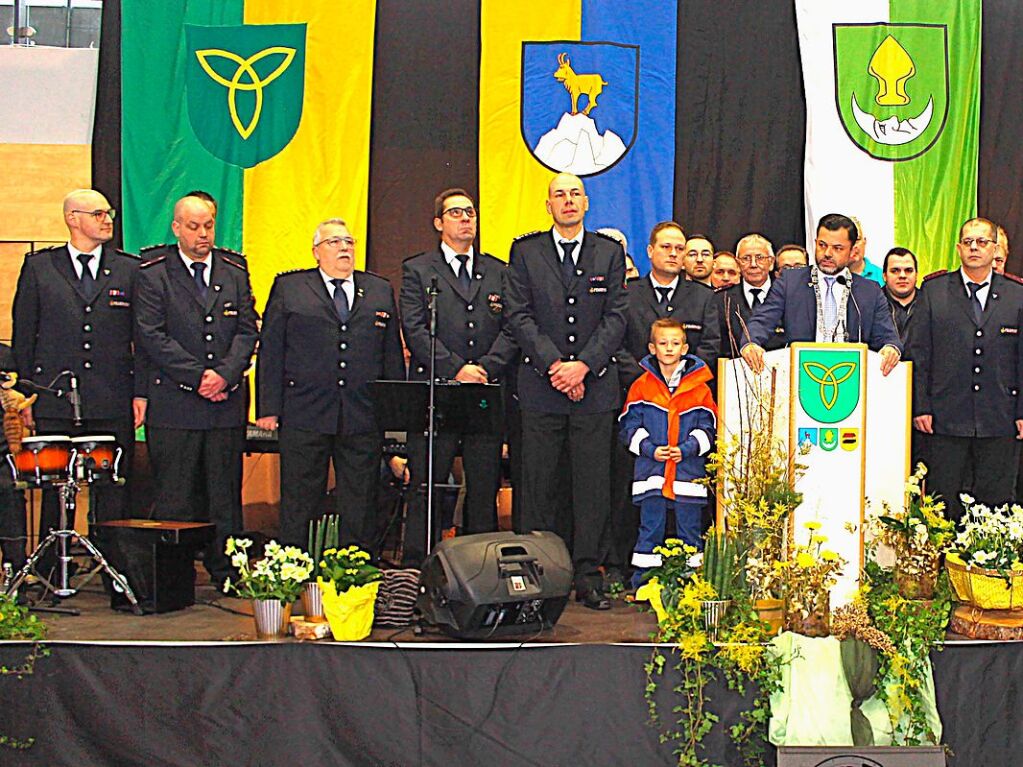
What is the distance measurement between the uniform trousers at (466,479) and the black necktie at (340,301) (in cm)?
64

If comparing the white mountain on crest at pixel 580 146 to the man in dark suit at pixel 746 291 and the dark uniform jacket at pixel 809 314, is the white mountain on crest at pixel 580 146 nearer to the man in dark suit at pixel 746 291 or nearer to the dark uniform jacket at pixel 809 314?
the man in dark suit at pixel 746 291

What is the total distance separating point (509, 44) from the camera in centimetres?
725

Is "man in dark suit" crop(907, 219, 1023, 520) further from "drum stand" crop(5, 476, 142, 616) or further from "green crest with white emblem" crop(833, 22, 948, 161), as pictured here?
"drum stand" crop(5, 476, 142, 616)

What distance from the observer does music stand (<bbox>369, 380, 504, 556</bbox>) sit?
16.0 ft

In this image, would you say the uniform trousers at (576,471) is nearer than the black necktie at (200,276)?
Yes

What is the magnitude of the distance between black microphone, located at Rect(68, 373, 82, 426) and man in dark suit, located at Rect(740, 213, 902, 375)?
114 inches

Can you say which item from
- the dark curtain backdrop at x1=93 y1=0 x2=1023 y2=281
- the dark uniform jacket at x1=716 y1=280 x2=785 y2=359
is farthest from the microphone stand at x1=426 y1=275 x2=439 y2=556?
the dark curtain backdrop at x1=93 y1=0 x2=1023 y2=281

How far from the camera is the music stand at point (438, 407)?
487 cm

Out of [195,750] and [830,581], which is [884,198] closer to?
[830,581]

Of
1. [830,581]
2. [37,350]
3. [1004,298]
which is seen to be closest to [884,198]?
[1004,298]

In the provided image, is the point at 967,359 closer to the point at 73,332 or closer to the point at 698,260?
the point at 698,260

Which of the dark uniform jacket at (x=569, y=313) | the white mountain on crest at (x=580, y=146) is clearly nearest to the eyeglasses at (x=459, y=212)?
the dark uniform jacket at (x=569, y=313)

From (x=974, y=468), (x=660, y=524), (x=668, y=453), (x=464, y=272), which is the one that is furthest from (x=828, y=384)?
(x=464, y=272)

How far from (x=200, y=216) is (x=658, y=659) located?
2.95 m
